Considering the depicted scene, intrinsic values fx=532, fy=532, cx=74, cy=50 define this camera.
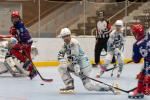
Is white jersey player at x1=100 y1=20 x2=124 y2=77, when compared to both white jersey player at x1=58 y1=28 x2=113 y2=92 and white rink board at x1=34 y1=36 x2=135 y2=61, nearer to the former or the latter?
white jersey player at x1=58 y1=28 x2=113 y2=92

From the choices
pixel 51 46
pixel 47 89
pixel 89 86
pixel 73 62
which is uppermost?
pixel 73 62

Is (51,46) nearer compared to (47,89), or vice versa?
(47,89)

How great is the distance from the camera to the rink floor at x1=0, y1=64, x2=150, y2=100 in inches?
343

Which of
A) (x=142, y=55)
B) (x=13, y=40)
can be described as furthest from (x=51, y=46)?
(x=142, y=55)

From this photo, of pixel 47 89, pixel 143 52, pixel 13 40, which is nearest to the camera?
pixel 143 52

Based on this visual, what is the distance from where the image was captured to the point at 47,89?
9.81 metres

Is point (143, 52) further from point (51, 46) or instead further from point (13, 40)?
point (51, 46)

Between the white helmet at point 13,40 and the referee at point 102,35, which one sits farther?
the referee at point 102,35

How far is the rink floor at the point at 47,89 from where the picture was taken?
28.6 feet

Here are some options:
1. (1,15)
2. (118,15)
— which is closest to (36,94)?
(1,15)

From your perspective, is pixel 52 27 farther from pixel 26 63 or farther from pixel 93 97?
pixel 93 97

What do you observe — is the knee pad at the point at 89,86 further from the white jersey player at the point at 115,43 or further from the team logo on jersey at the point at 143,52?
the white jersey player at the point at 115,43

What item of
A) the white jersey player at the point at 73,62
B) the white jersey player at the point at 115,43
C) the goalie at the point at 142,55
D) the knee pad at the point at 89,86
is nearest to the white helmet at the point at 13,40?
the white jersey player at the point at 115,43

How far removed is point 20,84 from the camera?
1059 cm
